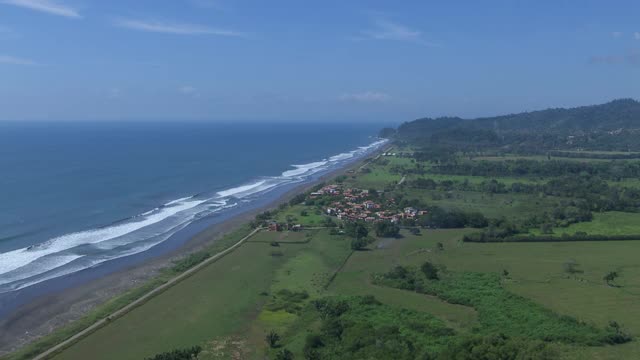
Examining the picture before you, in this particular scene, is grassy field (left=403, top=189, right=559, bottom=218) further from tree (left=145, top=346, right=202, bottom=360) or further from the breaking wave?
tree (left=145, top=346, right=202, bottom=360)

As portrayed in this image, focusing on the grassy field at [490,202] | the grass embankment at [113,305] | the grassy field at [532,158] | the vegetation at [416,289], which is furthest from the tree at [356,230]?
the grassy field at [532,158]

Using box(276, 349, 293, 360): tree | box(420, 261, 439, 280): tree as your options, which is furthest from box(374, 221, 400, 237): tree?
box(276, 349, 293, 360): tree

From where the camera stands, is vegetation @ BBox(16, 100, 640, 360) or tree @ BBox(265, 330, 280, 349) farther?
tree @ BBox(265, 330, 280, 349)

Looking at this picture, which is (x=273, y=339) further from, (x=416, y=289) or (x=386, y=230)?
(x=386, y=230)

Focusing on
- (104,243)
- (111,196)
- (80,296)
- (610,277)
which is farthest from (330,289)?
(111,196)

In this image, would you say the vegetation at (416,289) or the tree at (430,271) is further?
the tree at (430,271)

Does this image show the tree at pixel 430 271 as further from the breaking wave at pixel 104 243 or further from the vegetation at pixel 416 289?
the breaking wave at pixel 104 243
